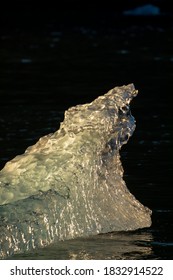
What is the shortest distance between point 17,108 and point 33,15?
106 ft

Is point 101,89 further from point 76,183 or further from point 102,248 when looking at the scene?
point 102,248

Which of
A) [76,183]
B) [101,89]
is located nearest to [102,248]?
[76,183]

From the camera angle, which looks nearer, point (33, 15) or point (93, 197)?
point (93, 197)

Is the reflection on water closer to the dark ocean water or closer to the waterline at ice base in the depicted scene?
the dark ocean water

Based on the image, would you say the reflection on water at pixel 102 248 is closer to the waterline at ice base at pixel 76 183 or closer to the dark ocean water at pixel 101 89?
the dark ocean water at pixel 101 89

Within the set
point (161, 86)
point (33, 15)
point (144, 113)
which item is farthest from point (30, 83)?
point (33, 15)

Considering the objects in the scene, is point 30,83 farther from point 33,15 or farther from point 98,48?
point 33,15

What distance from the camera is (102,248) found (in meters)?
10.7

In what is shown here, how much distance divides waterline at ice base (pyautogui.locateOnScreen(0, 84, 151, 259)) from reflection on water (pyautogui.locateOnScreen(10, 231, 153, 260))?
0.38ft

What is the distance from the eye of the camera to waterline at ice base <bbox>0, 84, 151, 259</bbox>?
426 inches

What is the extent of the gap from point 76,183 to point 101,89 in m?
12.3

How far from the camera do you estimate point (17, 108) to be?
2062 cm

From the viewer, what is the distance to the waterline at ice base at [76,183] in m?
10.8

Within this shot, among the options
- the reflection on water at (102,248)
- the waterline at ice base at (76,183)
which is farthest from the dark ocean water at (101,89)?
the waterline at ice base at (76,183)
